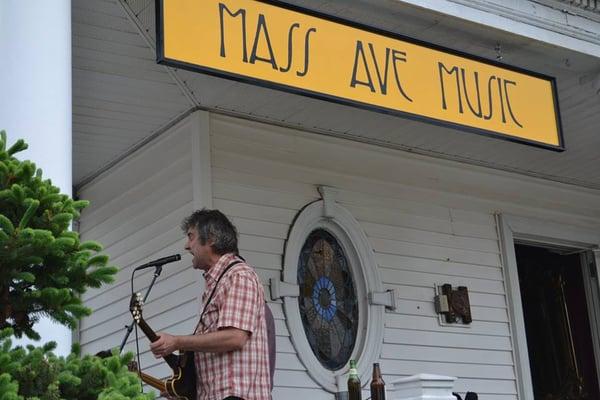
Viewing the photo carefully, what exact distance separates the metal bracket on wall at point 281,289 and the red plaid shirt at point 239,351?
205cm

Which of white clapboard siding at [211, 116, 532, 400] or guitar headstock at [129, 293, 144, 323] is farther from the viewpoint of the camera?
A: white clapboard siding at [211, 116, 532, 400]

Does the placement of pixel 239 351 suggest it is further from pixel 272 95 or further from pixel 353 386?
pixel 272 95

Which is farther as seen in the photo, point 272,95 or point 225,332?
point 272,95

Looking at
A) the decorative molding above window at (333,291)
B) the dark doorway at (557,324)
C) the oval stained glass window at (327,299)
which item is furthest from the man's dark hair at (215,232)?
A: the dark doorway at (557,324)

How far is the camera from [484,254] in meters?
8.24

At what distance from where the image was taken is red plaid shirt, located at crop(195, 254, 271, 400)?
4531mm

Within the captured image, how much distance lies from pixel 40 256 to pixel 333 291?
4730mm

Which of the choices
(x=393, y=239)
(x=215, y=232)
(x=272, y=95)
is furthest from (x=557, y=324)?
(x=215, y=232)

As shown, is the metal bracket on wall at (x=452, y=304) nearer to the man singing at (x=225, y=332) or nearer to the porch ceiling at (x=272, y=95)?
the porch ceiling at (x=272, y=95)

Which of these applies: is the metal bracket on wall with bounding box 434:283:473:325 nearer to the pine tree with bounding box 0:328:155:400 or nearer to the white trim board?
the white trim board

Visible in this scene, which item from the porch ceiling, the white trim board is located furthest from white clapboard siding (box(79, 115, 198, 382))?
the white trim board

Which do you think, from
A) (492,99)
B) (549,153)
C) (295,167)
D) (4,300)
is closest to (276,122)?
(295,167)

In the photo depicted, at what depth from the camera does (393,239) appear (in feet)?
25.2

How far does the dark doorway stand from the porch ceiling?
1463 millimetres
